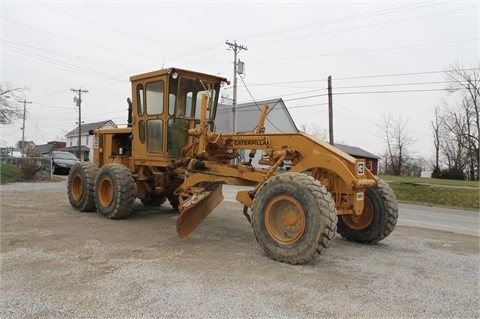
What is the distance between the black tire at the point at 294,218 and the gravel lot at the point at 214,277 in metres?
0.22

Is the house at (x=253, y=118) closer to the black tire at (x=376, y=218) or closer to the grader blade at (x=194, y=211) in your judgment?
the grader blade at (x=194, y=211)

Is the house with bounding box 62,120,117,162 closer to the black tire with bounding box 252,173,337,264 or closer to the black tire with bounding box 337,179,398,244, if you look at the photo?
the black tire with bounding box 337,179,398,244

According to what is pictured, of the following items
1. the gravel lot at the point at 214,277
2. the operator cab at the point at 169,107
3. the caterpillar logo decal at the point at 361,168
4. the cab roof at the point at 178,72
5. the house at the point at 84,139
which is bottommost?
the gravel lot at the point at 214,277

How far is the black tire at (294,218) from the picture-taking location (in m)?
5.30

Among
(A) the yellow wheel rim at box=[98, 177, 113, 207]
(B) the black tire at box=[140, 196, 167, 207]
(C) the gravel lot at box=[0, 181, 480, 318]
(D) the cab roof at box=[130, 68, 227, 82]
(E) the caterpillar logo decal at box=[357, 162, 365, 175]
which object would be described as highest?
(D) the cab roof at box=[130, 68, 227, 82]

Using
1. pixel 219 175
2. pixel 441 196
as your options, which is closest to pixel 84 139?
pixel 441 196

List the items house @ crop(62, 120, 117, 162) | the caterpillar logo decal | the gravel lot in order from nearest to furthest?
1. the gravel lot
2. the caterpillar logo decal
3. house @ crop(62, 120, 117, 162)

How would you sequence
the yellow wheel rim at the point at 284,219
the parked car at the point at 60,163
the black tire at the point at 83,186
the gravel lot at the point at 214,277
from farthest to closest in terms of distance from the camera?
the parked car at the point at 60,163, the black tire at the point at 83,186, the yellow wheel rim at the point at 284,219, the gravel lot at the point at 214,277

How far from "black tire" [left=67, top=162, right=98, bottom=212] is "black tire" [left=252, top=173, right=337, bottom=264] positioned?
527 cm

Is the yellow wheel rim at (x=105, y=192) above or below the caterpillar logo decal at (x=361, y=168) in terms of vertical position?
below

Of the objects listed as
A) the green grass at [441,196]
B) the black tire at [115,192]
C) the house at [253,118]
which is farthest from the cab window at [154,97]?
the house at [253,118]

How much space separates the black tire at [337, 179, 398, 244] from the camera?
670 centimetres

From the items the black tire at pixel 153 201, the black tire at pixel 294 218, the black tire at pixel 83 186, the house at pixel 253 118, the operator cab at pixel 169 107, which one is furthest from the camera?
the house at pixel 253 118

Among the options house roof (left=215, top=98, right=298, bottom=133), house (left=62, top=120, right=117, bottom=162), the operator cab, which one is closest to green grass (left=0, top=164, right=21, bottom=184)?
the operator cab
